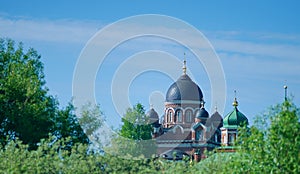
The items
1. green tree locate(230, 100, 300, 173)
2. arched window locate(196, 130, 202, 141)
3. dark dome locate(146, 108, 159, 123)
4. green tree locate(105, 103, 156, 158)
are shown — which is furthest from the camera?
dark dome locate(146, 108, 159, 123)

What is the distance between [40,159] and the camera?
100 feet

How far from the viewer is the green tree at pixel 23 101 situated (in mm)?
43834

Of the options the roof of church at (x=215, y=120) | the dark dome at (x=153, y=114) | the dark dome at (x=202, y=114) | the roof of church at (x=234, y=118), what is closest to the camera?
the roof of church at (x=234, y=118)

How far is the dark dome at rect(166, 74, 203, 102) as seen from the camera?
2825 inches

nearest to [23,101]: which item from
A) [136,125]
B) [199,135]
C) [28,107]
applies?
[28,107]

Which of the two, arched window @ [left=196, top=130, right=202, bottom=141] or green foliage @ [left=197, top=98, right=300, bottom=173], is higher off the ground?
arched window @ [left=196, top=130, right=202, bottom=141]

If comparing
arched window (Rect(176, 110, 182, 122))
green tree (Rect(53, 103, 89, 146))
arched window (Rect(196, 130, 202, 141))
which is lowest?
green tree (Rect(53, 103, 89, 146))

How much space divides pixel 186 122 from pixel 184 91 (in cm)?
280

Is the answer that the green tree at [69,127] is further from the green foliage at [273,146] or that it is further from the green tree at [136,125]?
the green foliage at [273,146]

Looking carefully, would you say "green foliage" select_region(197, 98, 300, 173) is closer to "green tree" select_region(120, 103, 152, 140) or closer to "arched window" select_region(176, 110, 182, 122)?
"green tree" select_region(120, 103, 152, 140)

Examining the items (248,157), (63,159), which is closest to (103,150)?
(63,159)

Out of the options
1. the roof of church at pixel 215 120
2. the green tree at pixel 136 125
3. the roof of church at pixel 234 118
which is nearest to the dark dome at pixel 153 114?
the roof of church at pixel 215 120

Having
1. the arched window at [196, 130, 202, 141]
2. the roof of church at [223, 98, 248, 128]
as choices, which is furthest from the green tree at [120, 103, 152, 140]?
the arched window at [196, 130, 202, 141]

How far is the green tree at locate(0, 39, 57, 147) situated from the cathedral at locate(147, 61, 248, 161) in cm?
2279
